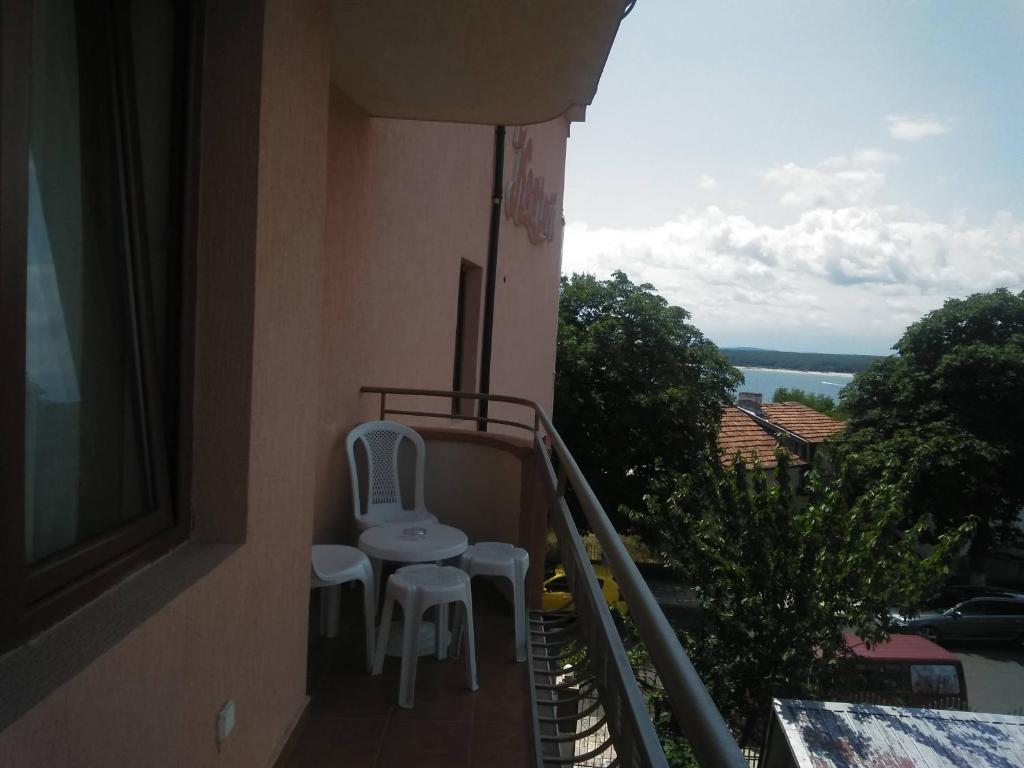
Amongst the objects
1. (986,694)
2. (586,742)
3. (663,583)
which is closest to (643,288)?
(663,583)

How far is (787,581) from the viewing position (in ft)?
38.5

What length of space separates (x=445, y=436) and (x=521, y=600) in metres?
1.59

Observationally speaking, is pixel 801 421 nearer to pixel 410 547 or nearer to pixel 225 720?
pixel 410 547

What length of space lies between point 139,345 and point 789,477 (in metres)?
12.9

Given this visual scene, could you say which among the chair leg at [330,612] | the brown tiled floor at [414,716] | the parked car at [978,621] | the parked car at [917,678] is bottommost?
the parked car at [978,621]

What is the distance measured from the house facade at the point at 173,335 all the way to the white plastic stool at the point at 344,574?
1.41 ft

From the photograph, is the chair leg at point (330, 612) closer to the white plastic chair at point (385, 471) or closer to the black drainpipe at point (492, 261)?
the white plastic chair at point (385, 471)

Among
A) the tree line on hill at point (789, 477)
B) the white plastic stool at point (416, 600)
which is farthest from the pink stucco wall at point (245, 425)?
the tree line on hill at point (789, 477)

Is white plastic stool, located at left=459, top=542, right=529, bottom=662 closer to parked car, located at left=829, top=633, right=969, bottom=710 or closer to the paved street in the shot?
parked car, located at left=829, top=633, right=969, bottom=710

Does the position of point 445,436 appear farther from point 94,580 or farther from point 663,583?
point 663,583

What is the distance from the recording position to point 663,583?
22109 millimetres

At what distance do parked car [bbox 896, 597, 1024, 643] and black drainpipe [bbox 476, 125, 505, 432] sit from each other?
1457 cm

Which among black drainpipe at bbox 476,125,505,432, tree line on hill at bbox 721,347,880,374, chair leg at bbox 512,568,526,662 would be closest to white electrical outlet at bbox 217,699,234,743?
chair leg at bbox 512,568,526,662

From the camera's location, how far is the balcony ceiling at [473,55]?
2.67 meters
